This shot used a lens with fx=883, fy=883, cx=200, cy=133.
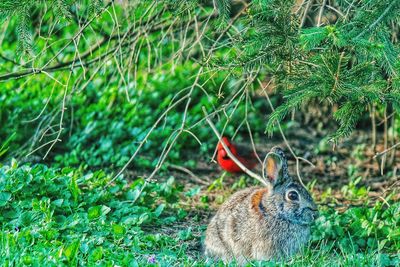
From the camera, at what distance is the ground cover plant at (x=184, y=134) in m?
5.18

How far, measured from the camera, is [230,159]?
789 cm

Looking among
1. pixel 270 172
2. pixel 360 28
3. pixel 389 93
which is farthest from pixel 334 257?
pixel 360 28

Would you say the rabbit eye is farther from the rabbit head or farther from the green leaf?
the green leaf

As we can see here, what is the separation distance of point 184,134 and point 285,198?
130 inches

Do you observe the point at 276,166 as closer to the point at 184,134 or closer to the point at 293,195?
the point at 293,195

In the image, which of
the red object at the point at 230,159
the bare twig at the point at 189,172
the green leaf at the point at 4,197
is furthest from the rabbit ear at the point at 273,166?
the bare twig at the point at 189,172

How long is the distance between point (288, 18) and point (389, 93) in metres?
0.75

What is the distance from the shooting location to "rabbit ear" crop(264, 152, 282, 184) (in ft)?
19.5

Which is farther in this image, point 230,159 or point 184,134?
point 184,134

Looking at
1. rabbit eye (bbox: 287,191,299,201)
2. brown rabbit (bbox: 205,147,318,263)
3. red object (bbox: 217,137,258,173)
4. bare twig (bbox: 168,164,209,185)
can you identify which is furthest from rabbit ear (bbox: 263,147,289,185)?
bare twig (bbox: 168,164,209,185)

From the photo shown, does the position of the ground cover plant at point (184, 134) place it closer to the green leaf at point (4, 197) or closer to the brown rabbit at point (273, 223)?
the green leaf at point (4, 197)

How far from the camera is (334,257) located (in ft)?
19.5

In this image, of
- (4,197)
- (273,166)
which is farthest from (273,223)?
(4,197)

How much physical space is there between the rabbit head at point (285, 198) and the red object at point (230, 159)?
59.3 inches
